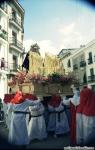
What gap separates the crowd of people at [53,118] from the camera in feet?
23.7

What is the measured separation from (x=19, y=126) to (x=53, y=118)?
2.20 meters

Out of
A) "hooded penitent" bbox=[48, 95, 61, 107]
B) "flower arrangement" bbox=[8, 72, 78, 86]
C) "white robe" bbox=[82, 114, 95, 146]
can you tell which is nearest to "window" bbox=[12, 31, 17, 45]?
"hooded penitent" bbox=[48, 95, 61, 107]

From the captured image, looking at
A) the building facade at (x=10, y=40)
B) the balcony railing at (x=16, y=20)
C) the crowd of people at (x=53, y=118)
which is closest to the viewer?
the crowd of people at (x=53, y=118)

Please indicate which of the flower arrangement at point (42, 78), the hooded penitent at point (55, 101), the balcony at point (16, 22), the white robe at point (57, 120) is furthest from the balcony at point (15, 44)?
the flower arrangement at point (42, 78)

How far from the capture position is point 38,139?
903cm

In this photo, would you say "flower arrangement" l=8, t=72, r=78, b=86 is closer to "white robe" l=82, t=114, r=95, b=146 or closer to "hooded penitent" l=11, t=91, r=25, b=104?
"hooded penitent" l=11, t=91, r=25, b=104

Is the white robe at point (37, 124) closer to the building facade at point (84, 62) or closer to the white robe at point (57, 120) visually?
the white robe at point (57, 120)

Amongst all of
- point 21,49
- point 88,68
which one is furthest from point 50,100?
point 88,68

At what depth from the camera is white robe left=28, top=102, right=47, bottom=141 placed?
8.91m

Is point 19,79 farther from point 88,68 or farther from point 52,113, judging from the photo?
point 88,68

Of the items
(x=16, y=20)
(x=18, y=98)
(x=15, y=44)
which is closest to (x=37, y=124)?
(x=18, y=98)

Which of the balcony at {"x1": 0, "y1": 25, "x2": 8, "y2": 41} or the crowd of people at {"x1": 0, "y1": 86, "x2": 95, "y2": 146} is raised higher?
the balcony at {"x1": 0, "y1": 25, "x2": 8, "y2": 41}

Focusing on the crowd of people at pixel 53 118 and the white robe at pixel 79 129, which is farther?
the white robe at pixel 79 129

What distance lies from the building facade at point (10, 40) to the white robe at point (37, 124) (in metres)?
16.6
